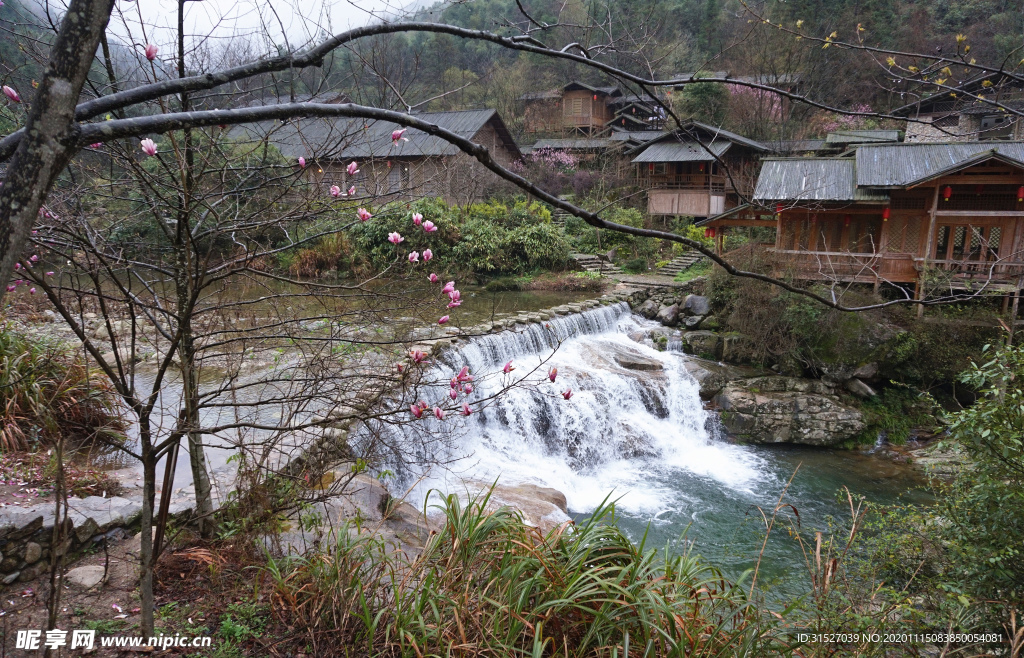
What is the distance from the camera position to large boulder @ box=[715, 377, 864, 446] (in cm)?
1002

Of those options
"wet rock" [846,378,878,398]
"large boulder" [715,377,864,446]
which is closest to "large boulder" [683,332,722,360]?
"large boulder" [715,377,864,446]

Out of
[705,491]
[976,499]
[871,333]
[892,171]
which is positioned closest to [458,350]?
[705,491]

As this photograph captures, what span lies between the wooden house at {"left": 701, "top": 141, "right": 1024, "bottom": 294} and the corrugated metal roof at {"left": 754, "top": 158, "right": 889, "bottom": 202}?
0.02 metres

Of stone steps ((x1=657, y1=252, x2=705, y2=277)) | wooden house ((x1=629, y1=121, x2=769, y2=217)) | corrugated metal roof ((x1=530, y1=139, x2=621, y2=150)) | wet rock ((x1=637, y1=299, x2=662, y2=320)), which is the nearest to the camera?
wet rock ((x1=637, y1=299, x2=662, y2=320))

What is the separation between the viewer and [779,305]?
37.0ft

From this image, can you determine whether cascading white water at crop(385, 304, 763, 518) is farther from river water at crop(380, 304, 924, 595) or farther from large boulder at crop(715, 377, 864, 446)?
large boulder at crop(715, 377, 864, 446)

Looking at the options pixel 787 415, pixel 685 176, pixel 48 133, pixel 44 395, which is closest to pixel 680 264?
pixel 685 176

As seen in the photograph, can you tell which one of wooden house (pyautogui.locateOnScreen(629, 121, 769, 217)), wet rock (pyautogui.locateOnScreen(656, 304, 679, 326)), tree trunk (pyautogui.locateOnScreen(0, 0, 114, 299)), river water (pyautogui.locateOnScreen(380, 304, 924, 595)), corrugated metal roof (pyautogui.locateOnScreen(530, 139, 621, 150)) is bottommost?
river water (pyautogui.locateOnScreen(380, 304, 924, 595))

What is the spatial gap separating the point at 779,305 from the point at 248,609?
1063 cm

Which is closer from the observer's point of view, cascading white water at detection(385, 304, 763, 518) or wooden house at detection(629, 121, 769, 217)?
cascading white water at detection(385, 304, 763, 518)

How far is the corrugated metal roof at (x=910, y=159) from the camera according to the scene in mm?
11641

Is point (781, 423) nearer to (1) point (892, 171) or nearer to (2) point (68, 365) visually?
(1) point (892, 171)

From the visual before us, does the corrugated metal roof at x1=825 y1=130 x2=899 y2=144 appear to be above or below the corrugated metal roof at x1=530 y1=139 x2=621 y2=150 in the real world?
below

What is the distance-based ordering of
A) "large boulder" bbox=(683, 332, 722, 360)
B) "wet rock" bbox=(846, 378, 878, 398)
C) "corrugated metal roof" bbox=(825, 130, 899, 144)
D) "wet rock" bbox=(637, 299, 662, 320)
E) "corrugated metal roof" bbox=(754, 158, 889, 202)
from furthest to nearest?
"corrugated metal roof" bbox=(825, 130, 899, 144) < "wet rock" bbox=(637, 299, 662, 320) < "corrugated metal roof" bbox=(754, 158, 889, 202) < "large boulder" bbox=(683, 332, 722, 360) < "wet rock" bbox=(846, 378, 878, 398)
